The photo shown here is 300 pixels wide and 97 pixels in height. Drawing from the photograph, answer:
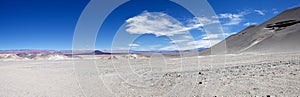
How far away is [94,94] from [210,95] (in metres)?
4.70

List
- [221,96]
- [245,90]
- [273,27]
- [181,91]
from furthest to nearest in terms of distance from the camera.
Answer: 1. [273,27]
2. [181,91]
3. [245,90]
4. [221,96]

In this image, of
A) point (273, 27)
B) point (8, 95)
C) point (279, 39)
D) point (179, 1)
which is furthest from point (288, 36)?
point (8, 95)

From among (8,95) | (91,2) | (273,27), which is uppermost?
(273,27)

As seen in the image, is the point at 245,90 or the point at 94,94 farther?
the point at 94,94

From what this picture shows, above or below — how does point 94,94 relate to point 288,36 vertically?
below

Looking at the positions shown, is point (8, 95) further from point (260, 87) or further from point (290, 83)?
point (290, 83)

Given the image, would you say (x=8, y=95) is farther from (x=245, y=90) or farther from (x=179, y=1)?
(x=245, y=90)

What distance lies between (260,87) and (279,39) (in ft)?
278

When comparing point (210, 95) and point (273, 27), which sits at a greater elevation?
point (273, 27)

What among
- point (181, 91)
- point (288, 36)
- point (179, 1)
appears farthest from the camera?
point (288, 36)

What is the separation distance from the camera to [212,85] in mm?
10078

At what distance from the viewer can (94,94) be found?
9.85 m

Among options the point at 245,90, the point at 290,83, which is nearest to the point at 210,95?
the point at 245,90

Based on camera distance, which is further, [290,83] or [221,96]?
[290,83]
